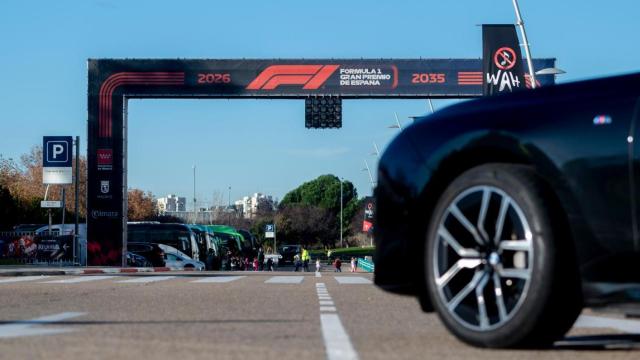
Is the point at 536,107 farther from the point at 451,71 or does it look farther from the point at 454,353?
the point at 451,71

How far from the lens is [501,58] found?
28.2 metres

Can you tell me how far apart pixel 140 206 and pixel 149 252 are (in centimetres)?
6655

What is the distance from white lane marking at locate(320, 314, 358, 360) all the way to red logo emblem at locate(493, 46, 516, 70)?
20856 millimetres

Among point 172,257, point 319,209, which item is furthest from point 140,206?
point 172,257

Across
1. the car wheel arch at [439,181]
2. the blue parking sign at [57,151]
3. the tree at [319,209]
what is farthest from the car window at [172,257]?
the tree at [319,209]

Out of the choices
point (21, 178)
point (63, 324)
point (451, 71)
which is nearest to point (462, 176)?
point (63, 324)

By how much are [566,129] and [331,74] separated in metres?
39.2

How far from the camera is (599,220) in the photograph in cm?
499

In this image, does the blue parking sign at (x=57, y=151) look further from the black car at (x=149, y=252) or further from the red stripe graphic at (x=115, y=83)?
the black car at (x=149, y=252)

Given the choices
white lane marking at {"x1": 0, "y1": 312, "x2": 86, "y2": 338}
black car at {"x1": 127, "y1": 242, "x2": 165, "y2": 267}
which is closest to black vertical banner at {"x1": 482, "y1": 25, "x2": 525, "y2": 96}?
white lane marking at {"x1": 0, "y1": 312, "x2": 86, "y2": 338}

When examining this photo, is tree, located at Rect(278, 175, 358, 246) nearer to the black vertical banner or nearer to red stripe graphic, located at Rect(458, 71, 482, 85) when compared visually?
red stripe graphic, located at Rect(458, 71, 482, 85)

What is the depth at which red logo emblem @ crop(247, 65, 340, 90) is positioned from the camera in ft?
145

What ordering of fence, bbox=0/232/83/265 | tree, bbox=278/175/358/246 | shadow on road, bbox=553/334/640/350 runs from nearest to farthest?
shadow on road, bbox=553/334/640/350 → fence, bbox=0/232/83/265 → tree, bbox=278/175/358/246

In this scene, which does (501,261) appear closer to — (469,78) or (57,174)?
(57,174)
